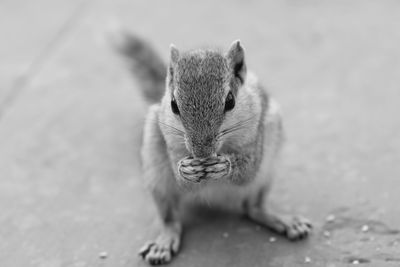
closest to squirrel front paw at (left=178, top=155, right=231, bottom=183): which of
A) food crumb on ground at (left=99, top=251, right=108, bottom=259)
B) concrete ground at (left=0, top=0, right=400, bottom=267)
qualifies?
concrete ground at (left=0, top=0, right=400, bottom=267)

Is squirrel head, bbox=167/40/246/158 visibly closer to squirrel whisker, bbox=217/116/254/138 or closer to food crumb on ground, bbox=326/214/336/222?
squirrel whisker, bbox=217/116/254/138

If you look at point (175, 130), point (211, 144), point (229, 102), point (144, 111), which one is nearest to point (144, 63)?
point (144, 111)

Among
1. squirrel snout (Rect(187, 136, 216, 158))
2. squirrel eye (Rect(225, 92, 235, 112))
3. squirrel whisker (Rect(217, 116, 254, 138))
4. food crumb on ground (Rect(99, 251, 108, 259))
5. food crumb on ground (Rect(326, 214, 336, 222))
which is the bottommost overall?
food crumb on ground (Rect(99, 251, 108, 259))

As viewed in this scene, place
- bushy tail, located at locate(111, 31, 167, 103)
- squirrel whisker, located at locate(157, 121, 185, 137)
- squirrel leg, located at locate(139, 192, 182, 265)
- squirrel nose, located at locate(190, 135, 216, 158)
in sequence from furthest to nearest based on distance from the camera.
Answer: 1. bushy tail, located at locate(111, 31, 167, 103)
2. squirrel leg, located at locate(139, 192, 182, 265)
3. squirrel whisker, located at locate(157, 121, 185, 137)
4. squirrel nose, located at locate(190, 135, 216, 158)

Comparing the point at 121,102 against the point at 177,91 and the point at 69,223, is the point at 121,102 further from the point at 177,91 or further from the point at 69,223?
the point at 177,91

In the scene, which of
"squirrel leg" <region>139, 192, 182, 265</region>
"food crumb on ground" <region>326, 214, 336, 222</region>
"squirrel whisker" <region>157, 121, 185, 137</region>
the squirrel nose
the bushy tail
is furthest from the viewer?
the bushy tail

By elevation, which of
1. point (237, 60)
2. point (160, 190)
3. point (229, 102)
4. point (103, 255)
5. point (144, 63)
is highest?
point (144, 63)

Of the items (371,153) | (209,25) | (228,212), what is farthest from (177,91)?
(209,25)

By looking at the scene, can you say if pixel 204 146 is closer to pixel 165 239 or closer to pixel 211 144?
pixel 211 144
